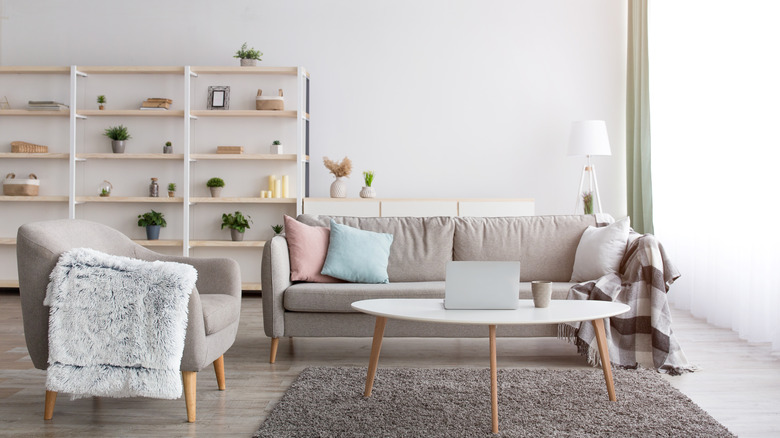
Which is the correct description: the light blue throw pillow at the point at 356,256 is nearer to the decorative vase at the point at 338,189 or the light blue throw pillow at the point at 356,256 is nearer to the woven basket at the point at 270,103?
the decorative vase at the point at 338,189

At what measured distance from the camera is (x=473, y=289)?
8.95 feet

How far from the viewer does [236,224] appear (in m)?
6.26

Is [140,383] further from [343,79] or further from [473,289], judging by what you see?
[343,79]

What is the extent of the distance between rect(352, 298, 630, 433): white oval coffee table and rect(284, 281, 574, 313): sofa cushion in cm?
72

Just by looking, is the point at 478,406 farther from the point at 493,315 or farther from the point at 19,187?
the point at 19,187

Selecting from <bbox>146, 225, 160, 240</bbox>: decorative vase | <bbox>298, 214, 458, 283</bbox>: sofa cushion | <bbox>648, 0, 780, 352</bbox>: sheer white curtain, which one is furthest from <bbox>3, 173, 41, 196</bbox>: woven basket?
<bbox>648, 0, 780, 352</bbox>: sheer white curtain

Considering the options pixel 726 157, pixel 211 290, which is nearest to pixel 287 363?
pixel 211 290

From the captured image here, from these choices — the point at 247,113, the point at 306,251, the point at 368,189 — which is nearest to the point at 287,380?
the point at 306,251

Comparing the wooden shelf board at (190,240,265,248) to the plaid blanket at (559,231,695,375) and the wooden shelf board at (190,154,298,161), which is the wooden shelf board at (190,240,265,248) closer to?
the wooden shelf board at (190,154,298,161)

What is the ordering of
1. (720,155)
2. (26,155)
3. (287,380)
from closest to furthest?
1. (287,380)
2. (720,155)
3. (26,155)

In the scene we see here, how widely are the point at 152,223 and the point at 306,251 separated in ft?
9.03

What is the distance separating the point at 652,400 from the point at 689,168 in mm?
2798

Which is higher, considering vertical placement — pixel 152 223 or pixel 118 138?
pixel 118 138

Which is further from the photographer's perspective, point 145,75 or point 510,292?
point 145,75
